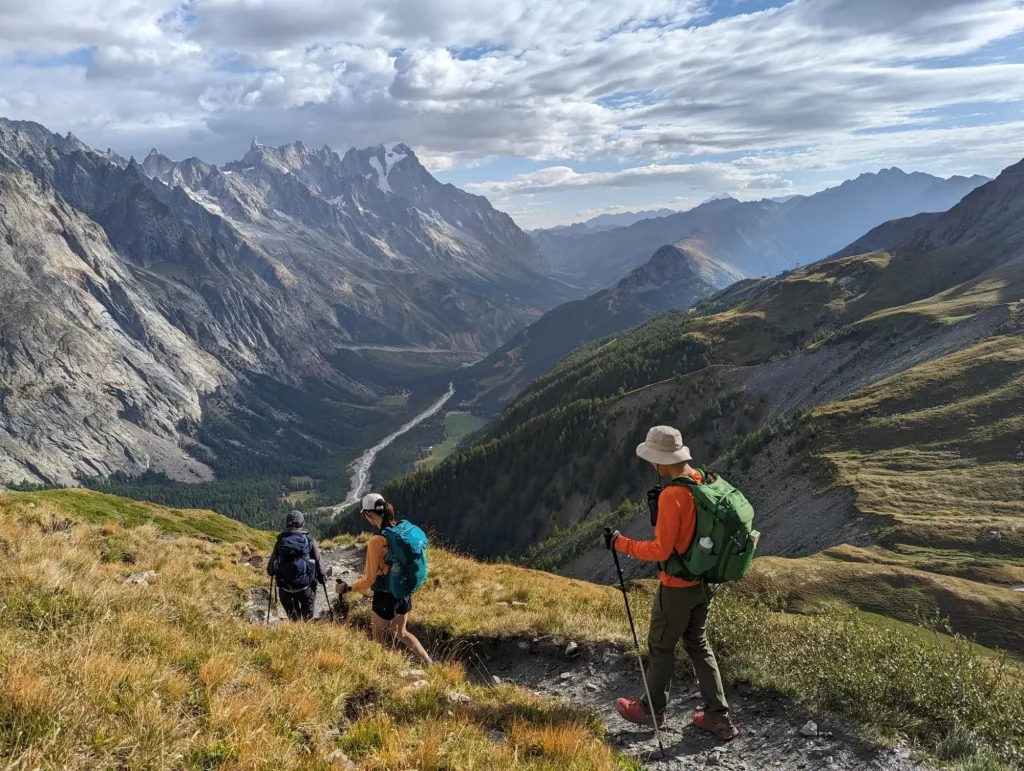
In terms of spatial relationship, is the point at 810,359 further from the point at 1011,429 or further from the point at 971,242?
the point at 971,242

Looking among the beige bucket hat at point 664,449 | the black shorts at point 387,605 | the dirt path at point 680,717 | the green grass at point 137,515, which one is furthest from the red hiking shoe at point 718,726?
the green grass at point 137,515

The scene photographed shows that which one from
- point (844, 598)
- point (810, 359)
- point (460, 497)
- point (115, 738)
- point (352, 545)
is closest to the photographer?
point (115, 738)

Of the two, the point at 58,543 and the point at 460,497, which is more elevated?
the point at 58,543

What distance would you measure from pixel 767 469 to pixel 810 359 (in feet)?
202

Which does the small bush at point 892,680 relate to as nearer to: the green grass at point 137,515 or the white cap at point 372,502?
the white cap at point 372,502

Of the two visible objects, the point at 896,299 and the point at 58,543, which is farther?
the point at 896,299

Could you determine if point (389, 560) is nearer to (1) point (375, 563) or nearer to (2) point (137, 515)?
(1) point (375, 563)

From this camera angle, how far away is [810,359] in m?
114

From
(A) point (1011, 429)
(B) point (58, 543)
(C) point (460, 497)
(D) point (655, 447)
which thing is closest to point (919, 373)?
(A) point (1011, 429)

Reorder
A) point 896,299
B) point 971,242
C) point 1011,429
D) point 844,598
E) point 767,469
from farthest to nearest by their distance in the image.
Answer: point 971,242, point 896,299, point 767,469, point 1011,429, point 844,598

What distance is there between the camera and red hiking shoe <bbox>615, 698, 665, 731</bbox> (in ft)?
30.3

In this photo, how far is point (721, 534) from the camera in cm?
791

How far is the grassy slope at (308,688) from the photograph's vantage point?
5801mm

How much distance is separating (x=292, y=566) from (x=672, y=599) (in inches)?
356
